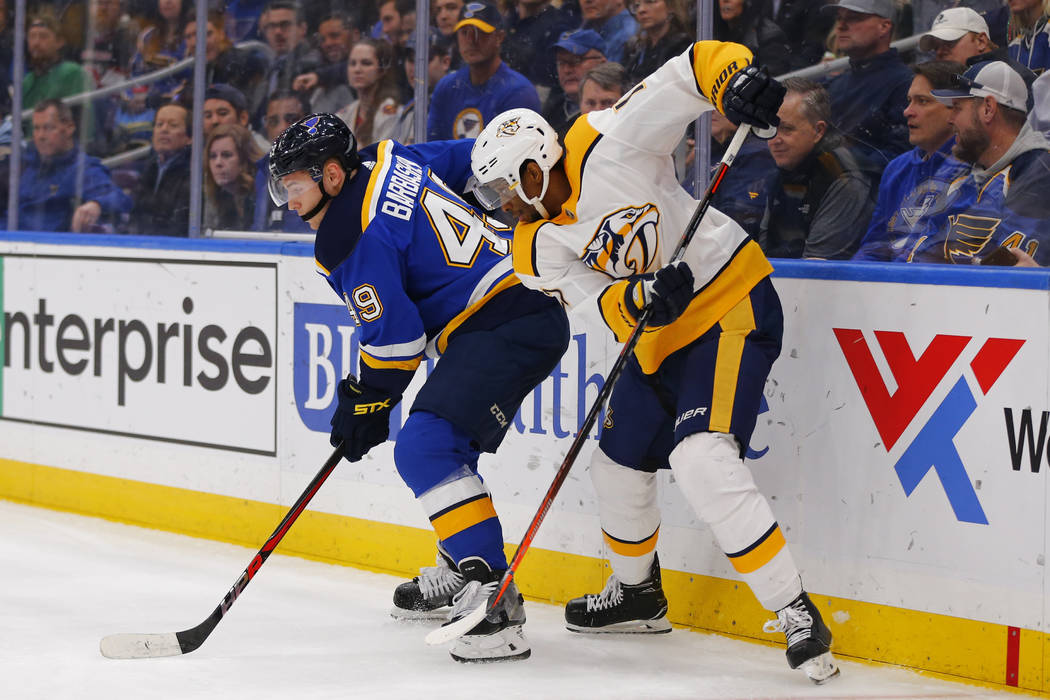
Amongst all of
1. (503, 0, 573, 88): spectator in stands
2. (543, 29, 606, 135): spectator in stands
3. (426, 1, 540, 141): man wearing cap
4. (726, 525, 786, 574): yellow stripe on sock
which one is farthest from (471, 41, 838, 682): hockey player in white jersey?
(426, 1, 540, 141): man wearing cap

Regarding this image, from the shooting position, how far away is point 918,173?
10.7 feet

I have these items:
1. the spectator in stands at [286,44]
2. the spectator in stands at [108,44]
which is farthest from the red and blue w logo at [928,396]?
the spectator in stands at [108,44]

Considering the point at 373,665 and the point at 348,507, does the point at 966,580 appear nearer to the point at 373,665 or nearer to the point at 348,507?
the point at 373,665

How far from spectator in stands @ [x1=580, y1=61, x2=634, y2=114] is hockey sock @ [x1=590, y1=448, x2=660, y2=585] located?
3.59ft

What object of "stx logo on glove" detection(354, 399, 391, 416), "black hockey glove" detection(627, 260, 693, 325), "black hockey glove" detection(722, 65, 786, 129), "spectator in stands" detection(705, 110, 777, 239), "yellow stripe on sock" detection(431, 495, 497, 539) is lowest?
"yellow stripe on sock" detection(431, 495, 497, 539)

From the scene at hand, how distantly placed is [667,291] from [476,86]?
1.66 meters

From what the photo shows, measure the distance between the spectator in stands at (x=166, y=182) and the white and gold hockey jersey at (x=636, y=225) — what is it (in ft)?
7.37

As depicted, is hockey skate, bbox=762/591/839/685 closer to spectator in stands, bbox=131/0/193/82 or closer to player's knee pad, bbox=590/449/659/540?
player's knee pad, bbox=590/449/659/540

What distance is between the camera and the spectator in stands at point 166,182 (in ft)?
→ 16.1

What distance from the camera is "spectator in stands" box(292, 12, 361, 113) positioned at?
4484 millimetres

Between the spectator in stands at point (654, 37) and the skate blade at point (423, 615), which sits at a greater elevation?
the spectator in stands at point (654, 37)

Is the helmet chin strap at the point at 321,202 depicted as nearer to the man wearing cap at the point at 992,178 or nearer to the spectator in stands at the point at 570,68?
the spectator in stands at the point at 570,68

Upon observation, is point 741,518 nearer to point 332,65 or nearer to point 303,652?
point 303,652

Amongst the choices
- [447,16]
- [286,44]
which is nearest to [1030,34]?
[447,16]
